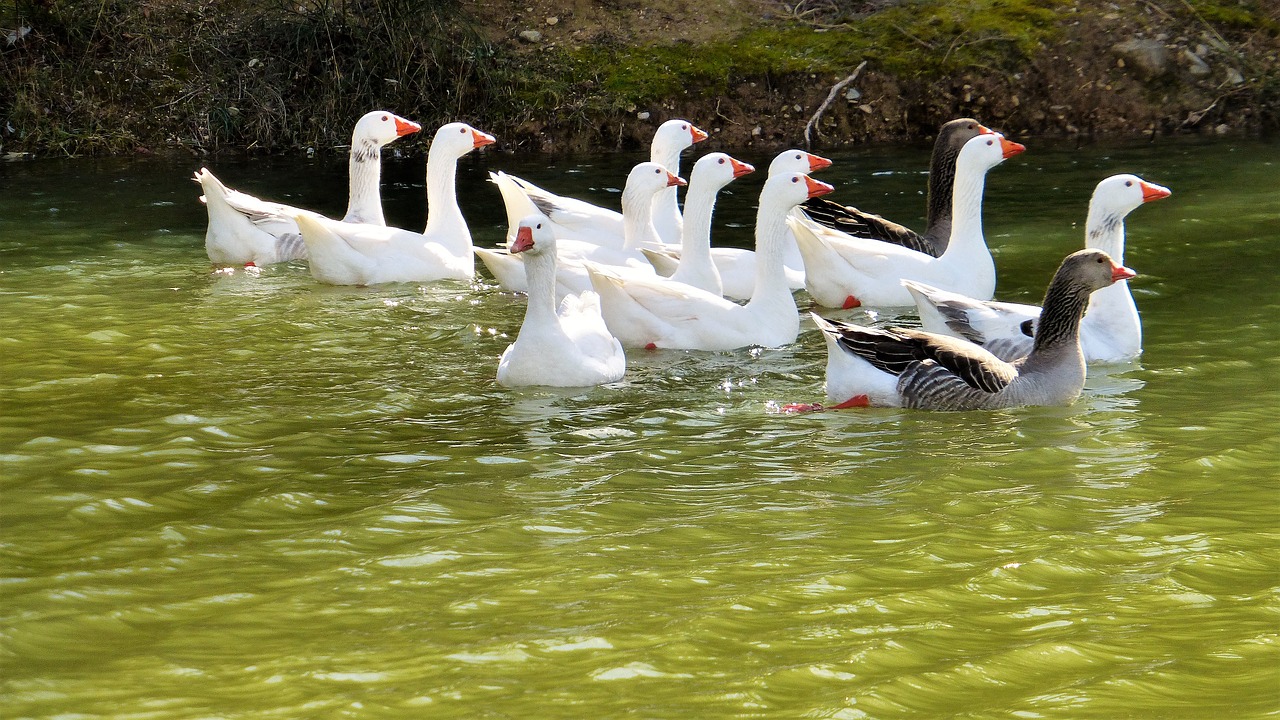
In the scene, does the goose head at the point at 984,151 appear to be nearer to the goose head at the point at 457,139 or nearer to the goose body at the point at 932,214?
the goose body at the point at 932,214

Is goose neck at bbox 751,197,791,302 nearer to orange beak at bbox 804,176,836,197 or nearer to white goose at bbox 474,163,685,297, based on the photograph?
orange beak at bbox 804,176,836,197

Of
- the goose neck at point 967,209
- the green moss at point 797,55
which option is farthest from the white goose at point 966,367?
the green moss at point 797,55

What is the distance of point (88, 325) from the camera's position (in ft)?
32.7

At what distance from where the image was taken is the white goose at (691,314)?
30.8ft

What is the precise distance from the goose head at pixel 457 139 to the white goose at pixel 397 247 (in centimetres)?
8

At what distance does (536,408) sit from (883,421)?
6.80 feet

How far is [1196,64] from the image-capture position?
21812 mm

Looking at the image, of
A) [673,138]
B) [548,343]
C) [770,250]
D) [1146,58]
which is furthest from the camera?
[1146,58]

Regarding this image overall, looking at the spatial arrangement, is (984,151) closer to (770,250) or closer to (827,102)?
(770,250)

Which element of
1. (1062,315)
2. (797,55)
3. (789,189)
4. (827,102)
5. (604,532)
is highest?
(797,55)

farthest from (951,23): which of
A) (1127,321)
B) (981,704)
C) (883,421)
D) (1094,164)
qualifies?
(981,704)

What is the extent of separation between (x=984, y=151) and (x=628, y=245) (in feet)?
10.4

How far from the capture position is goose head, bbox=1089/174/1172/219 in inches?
362

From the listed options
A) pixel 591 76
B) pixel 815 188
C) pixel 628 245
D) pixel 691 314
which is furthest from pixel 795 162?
pixel 591 76
